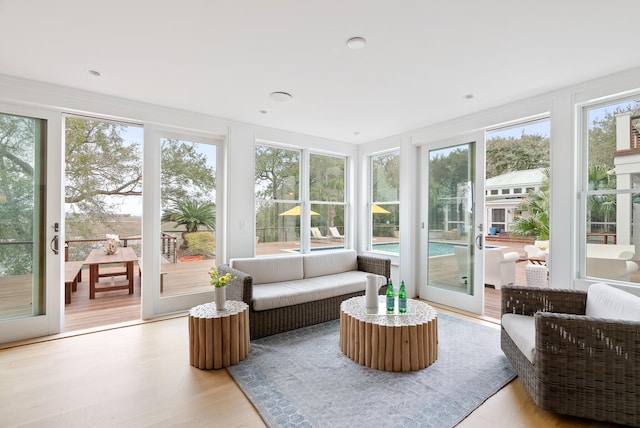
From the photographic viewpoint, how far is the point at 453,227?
438 centimetres

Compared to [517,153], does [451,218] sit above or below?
below

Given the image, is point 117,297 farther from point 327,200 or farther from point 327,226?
point 327,200

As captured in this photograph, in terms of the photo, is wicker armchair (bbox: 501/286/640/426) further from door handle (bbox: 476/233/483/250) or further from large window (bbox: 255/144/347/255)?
large window (bbox: 255/144/347/255)

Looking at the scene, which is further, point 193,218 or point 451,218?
point 451,218

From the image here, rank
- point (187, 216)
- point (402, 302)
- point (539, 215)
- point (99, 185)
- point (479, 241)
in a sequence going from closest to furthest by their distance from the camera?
1. point (402, 302)
2. point (479, 241)
3. point (187, 216)
4. point (99, 185)
5. point (539, 215)

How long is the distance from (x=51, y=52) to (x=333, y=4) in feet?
7.61

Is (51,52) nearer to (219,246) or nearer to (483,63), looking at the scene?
(219,246)

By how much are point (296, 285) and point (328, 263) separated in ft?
2.62

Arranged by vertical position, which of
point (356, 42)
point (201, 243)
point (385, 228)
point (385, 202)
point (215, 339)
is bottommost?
point (215, 339)

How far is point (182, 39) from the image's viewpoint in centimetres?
227

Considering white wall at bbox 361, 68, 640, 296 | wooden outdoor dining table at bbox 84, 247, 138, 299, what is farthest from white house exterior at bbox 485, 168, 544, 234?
wooden outdoor dining table at bbox 84, 247, 138, 299

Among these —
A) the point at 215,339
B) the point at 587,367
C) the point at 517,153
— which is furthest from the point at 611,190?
the point at 517,153

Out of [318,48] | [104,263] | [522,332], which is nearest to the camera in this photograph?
[522,332]

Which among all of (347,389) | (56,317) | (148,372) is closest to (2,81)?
(56,317)
